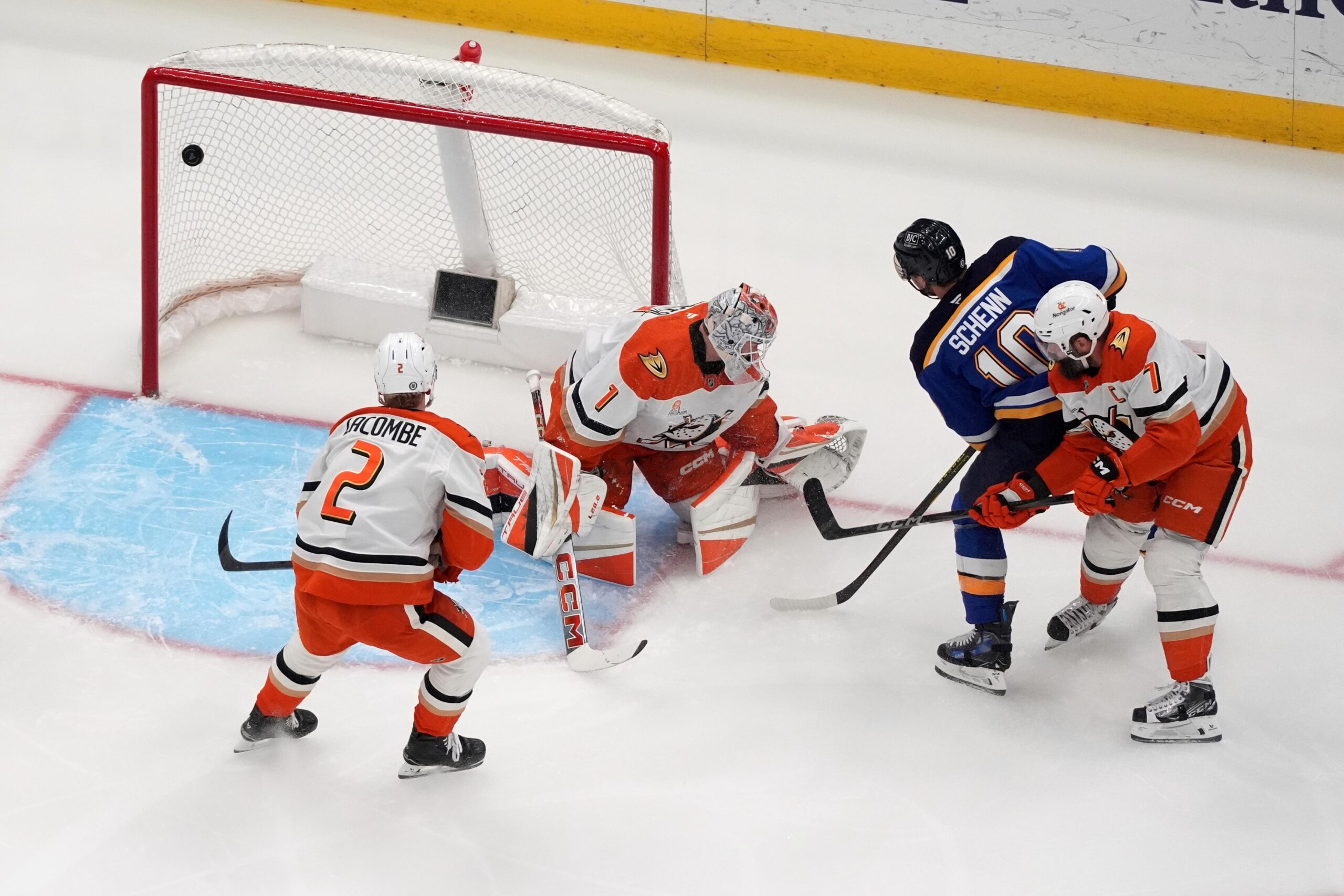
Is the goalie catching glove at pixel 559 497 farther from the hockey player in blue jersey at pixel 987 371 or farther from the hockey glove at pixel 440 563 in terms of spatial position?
the hockey player in blue jersey at pixel 987 371

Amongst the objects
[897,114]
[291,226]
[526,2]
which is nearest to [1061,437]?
[291,226]

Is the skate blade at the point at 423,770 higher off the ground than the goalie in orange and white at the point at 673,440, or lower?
lower

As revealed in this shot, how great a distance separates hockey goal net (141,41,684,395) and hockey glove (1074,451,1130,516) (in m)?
1.46

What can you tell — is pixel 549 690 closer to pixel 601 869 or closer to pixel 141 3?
pixel 601 869

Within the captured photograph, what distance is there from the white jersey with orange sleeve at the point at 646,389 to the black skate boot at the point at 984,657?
0.79m

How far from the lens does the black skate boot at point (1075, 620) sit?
11.6ft

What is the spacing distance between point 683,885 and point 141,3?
532cm

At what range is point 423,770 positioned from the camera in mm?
3047

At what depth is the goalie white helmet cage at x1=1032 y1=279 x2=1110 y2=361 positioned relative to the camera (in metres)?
2.95

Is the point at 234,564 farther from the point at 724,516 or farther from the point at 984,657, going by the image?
the point at 984,657

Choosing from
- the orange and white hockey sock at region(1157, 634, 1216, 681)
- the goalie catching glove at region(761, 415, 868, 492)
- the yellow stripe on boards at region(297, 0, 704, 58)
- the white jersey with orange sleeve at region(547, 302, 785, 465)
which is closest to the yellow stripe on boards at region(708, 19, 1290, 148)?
the yellow stripe on boards at region(297, 0, 704, 58)

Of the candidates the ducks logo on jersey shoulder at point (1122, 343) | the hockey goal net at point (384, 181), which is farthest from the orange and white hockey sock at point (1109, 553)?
the hockey goal net at point (384, 181)

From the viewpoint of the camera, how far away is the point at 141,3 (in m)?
6.64

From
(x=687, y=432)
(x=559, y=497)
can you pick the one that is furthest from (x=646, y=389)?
(x=559, y=497)
